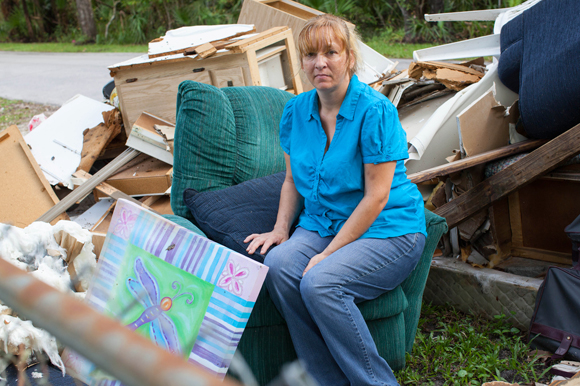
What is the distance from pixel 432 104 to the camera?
3422mm

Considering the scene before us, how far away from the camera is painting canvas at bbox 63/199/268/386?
5.50 ft

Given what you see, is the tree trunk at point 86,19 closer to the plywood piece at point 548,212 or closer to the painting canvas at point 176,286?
the painting canvas at point 176,286

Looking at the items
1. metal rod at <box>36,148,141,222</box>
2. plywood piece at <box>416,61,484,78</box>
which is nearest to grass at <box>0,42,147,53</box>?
metal rod at <box>36,148,141,222</box>

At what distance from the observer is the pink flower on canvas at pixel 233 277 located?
171cm

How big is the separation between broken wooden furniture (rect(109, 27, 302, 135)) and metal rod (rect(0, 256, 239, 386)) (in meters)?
3.19

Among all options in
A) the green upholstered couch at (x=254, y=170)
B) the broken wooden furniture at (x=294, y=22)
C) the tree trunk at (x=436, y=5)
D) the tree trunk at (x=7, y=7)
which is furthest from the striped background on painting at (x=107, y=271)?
the tree trunk at (x=7, y=7)

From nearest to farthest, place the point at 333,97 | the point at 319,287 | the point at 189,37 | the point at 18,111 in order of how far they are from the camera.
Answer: the point at 319,287 < the point at 333,97 < the point at 189,37 < the point at 18,111

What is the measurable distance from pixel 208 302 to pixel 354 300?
0.57m

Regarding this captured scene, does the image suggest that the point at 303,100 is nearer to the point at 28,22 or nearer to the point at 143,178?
the point at 143,178

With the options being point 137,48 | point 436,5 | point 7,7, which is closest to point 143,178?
point 436,5

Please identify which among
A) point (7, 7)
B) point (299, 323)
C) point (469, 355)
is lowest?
point (469, 355)

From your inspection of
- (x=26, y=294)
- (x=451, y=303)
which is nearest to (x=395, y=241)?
(x=451, y=303)

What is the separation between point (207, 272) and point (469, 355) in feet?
4.64

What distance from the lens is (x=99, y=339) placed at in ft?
1.27
